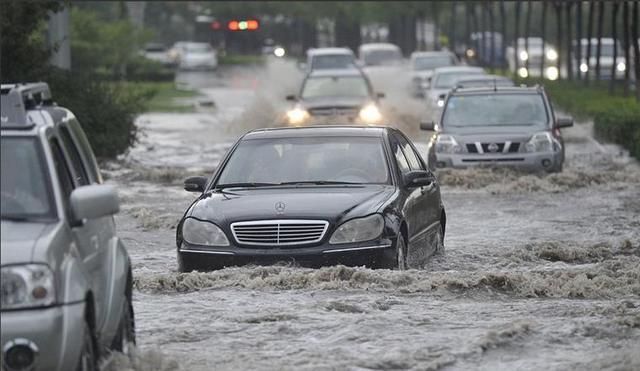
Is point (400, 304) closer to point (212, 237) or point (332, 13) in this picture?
point (212, 237)

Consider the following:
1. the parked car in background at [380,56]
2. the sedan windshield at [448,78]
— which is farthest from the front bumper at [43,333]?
the parked car in background at [380,56]

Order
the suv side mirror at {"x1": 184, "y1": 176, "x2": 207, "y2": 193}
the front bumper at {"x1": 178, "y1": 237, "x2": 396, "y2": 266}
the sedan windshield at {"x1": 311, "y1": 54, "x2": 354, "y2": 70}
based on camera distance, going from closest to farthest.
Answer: the front bumper at {"x1": 178, "y1": 237, "x2": 396, "y2": 266} → the suv side mirror at {"x1": 184, "y1": 176, "x2": 207, "y2": 193} → the sedan windshield at {"x1": 311, "y1": 54, "x2": 354, "y2": 70}

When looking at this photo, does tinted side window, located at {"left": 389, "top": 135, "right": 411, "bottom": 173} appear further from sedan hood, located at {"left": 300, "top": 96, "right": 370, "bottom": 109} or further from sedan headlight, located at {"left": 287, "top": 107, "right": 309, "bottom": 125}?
sedan hood, located at {"left": 300, "top": 96, "right": 370, "bottom": 109}

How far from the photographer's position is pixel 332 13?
103500 millimetres

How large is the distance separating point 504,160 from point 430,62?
31523 mm

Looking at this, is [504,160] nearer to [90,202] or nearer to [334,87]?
[334,87]

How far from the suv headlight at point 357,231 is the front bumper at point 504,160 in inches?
493

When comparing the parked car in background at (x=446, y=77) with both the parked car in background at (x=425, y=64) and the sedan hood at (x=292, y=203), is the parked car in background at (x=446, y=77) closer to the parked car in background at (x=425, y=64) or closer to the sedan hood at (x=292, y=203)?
the parked car in background at (x=425, y=64)

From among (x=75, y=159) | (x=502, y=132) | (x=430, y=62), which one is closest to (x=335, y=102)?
(x=502, y=132)

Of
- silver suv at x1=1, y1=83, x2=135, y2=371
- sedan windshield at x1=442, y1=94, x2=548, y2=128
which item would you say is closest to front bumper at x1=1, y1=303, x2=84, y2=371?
silver suv at x1=1, y1=83, x2=135, y2=371

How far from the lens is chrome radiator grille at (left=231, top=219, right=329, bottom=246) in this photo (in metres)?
13.8

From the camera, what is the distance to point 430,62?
5753 cm

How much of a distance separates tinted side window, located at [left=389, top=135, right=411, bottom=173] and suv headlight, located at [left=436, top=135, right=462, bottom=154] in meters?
10.3

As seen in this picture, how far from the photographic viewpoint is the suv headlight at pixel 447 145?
1035 inches
